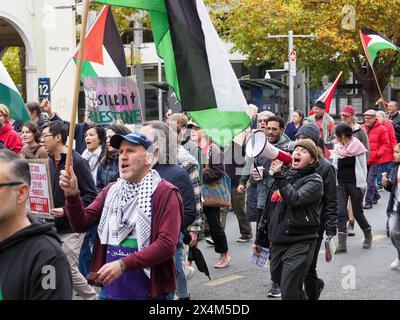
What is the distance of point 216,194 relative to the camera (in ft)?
28.4

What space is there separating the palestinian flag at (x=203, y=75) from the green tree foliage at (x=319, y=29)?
2537 cm

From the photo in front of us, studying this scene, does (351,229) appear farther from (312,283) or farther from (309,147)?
(309,147)

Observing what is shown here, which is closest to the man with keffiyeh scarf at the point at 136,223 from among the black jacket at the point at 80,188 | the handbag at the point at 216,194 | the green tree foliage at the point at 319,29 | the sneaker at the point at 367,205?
the black jacket at the point at 80,188

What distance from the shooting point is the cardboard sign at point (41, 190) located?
230 inches

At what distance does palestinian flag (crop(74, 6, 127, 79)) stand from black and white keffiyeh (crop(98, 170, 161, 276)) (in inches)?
162

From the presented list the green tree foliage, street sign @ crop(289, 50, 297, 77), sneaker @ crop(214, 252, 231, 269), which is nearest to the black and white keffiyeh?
sneaker @ crop(214, 252, 231, 269)

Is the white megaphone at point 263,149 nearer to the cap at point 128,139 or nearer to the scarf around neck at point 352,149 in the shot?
the cap at point 128,139

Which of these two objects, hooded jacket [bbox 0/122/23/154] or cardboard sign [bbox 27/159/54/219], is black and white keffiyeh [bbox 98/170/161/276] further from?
hooded jacket [bbox 0/122/23/154]

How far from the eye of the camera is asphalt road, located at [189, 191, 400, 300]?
7.41m

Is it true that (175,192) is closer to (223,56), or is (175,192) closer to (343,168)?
(223,56)

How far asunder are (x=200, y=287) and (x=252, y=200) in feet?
7.32

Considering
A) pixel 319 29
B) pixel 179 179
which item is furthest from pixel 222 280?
pixel 319 29

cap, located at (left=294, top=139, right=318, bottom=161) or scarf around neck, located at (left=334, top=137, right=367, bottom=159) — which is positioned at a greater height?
cap, located at (left=294, top=139, right=318, bottom=161)

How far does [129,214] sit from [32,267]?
138 centimetres
